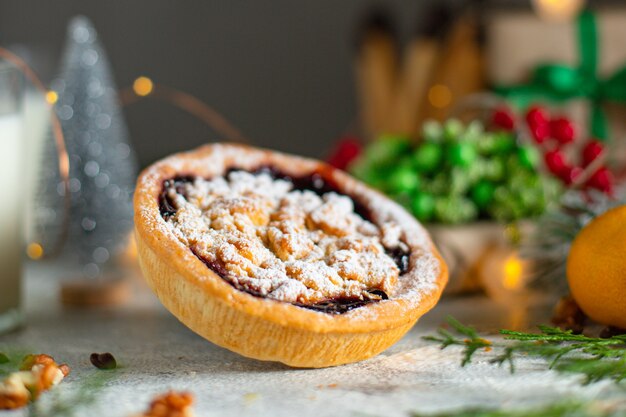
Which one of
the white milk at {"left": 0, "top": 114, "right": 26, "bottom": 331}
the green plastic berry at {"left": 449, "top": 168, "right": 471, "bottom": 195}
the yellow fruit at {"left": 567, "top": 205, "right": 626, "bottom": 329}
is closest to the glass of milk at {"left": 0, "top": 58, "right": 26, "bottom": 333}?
the white milk at {"left": 0, "top": 114, "right": 26, "bottom": 331}

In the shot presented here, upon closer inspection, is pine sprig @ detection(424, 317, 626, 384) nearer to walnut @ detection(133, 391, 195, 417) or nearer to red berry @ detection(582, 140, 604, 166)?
A: walnut @ detection(133, 391, 195, 417)

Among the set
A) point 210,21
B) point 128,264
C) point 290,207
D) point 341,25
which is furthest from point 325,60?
point 290,207

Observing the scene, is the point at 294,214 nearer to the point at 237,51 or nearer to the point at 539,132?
the point at 539,132

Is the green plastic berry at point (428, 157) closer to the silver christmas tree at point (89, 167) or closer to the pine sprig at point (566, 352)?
the pine sprig at point (566, 352)

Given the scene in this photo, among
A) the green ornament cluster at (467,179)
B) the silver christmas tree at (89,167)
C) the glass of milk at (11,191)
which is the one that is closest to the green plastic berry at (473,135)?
the green ornament cluster at (467,179)

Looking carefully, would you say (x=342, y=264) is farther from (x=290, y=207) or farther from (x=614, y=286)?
(x=614, y=286)

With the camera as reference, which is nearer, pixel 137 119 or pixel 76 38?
pixel 76 38
